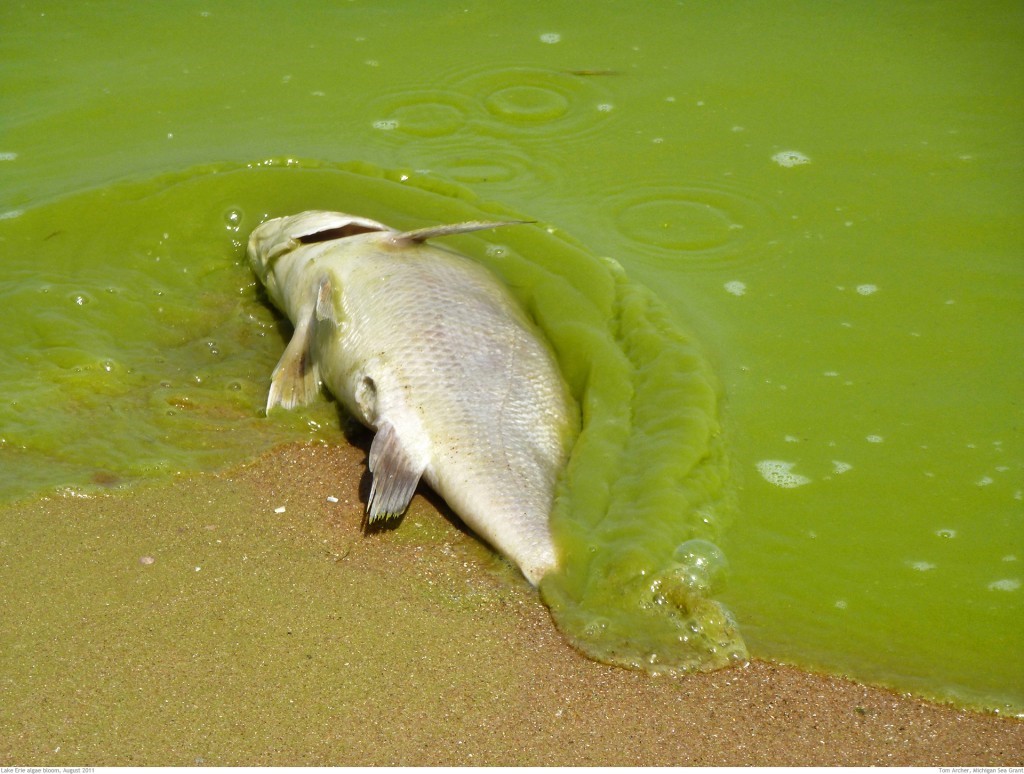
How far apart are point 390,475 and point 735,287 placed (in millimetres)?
2252

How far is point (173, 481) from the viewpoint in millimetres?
4301

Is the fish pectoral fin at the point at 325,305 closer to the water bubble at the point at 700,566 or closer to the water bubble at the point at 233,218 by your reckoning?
the water bubble at the point at 233,218

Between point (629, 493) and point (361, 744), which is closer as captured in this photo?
point (361, 744)

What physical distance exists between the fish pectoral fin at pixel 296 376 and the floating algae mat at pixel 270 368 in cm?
9

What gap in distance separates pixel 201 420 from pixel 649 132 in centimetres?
346

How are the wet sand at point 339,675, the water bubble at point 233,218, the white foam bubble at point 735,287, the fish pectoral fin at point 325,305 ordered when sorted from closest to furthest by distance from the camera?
the wet sand at point 339,675
the fish pectoral fin at point 325,305
the white foam bubble at point 735,287
the water bubble at point 233,218

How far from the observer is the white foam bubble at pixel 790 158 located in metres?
6.46

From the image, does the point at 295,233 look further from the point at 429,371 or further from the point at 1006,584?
the point at 1006,584

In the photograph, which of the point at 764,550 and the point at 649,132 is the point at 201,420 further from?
the point at 649,132

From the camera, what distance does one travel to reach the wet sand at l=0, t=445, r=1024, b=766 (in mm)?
3156

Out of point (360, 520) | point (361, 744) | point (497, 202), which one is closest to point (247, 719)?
point (361, 744)

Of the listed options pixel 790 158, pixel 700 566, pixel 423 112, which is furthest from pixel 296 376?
pixel 790 158

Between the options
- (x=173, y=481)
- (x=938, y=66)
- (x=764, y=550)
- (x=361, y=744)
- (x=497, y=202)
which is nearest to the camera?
(x=361, y=744)

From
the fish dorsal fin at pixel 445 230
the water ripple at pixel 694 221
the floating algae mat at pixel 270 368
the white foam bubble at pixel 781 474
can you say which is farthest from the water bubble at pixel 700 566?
the water ripple at pixel 694 221
